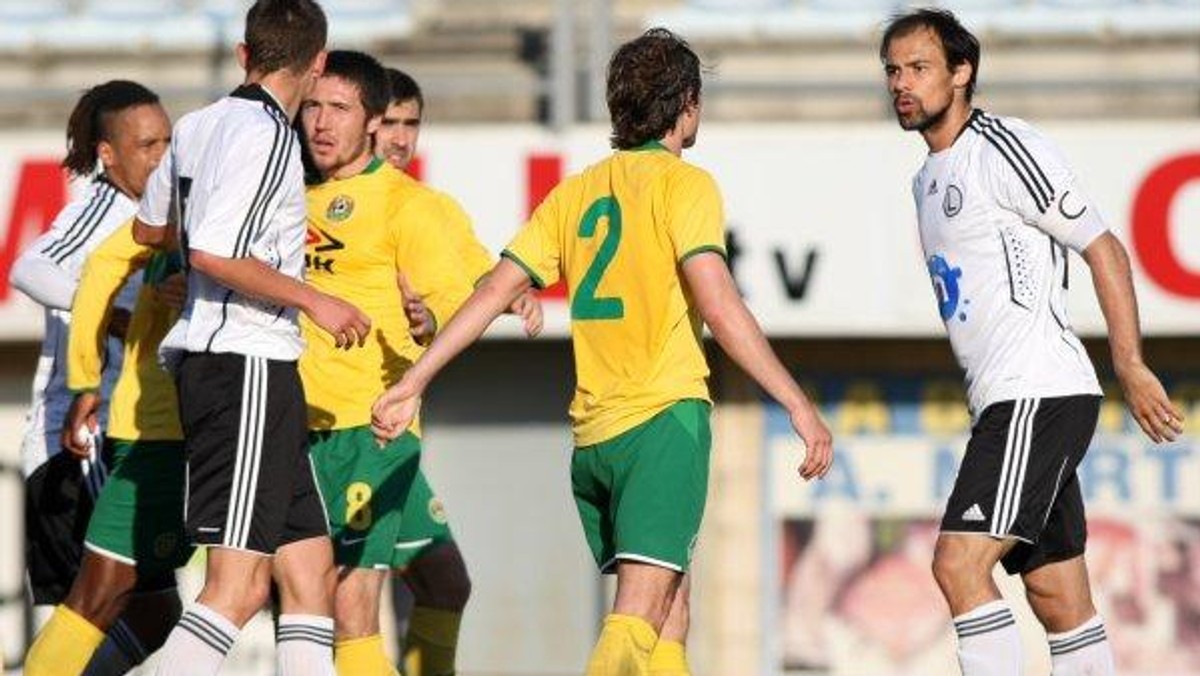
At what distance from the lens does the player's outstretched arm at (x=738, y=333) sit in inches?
283

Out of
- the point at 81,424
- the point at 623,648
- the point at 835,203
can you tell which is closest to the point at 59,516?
the point at 81,424

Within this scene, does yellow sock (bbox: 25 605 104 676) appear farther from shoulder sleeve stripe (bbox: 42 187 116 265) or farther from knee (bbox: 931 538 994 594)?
knee (bbox: 931 538 994 594)

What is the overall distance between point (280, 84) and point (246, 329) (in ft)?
2.26

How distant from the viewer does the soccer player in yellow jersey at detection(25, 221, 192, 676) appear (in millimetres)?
8484

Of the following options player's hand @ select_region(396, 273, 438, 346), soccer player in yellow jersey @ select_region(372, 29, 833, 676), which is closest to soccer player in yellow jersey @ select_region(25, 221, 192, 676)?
player's hand @ select_region(396, 273, 438, 346)

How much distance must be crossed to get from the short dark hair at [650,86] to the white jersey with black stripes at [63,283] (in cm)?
202

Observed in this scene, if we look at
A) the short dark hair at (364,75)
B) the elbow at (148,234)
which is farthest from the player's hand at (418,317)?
the elbow at (148,234)

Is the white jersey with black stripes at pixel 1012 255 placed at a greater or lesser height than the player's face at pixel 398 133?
lesser

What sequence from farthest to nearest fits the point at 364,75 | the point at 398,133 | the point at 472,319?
the point at 398,133 < the point at 364,75 < the point at 472,319

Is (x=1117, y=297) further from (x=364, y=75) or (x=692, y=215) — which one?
(x=364, y=75)

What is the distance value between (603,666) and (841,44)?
27.0 feet

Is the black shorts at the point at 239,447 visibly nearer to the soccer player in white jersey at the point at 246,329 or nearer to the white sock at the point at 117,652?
the soccer player in white jersey at the point at 246,329

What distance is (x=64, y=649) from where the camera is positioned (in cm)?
859

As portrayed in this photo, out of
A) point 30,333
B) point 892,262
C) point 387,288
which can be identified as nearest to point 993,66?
point 892,262
